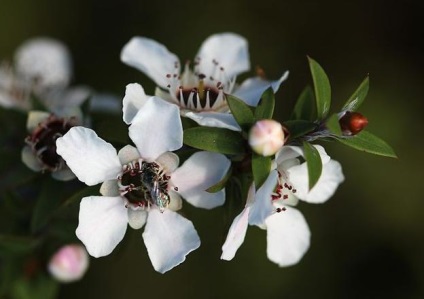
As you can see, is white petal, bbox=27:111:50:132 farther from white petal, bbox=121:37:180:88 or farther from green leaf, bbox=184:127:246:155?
green leaf, bbox=184:127:246:155

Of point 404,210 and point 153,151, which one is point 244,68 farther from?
point 404,210

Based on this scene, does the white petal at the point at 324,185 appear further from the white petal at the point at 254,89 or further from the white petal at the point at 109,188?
the white petal at the point at 109,188

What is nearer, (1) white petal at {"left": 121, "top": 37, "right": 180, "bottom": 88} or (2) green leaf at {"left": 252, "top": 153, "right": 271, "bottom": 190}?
(2) green leaf at {"left": 252, "top": 153, "right": 271, "bottom": 190}

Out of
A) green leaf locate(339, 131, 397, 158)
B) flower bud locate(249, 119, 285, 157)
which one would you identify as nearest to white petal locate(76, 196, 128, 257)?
flower bud locate(249, 119, 285, 157)

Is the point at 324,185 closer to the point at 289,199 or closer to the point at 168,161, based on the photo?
the point at 289,199

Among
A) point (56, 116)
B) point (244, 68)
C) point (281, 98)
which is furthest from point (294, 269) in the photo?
point (56, 116)

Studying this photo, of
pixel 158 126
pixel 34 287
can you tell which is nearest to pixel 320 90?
pixel 158 126
